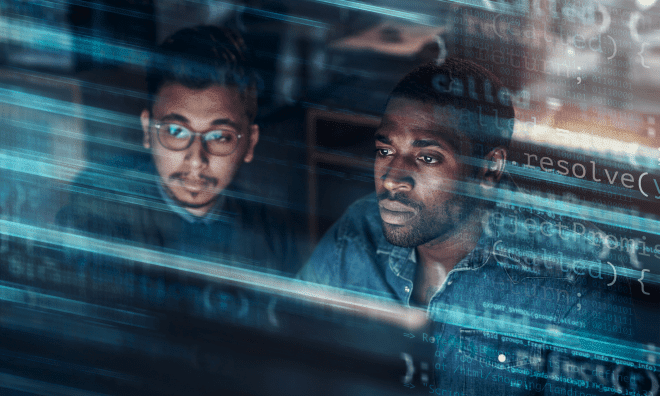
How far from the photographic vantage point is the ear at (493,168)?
115 centimetres

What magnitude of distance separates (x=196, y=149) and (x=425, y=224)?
0.56m

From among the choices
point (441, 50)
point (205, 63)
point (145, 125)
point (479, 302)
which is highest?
point (441, 50)

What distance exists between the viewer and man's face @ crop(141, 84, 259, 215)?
1.11 metres

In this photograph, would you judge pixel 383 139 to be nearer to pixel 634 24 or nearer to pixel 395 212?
pixel 395 212

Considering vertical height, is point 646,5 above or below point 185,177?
above

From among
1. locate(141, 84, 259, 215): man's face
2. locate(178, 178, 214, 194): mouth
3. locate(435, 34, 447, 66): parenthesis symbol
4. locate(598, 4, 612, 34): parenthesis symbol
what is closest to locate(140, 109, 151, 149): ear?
locate(141, 84, 259, 215): man's face

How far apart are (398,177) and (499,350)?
465mm

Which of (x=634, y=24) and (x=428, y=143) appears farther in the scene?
(x=634, y=24)

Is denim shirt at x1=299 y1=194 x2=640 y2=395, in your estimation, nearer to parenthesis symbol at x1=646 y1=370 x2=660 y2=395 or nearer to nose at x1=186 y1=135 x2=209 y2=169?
parenthesis symbol at x1=646 y1=370 x2=660 y2=395

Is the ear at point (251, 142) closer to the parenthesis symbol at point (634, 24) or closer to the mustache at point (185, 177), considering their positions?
the mustache at point (185, 177)

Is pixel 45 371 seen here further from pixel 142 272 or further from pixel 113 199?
pixel 113 199

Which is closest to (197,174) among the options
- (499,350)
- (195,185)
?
(195,185)

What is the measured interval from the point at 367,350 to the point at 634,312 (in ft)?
2.16

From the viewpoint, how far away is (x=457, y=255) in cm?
115
